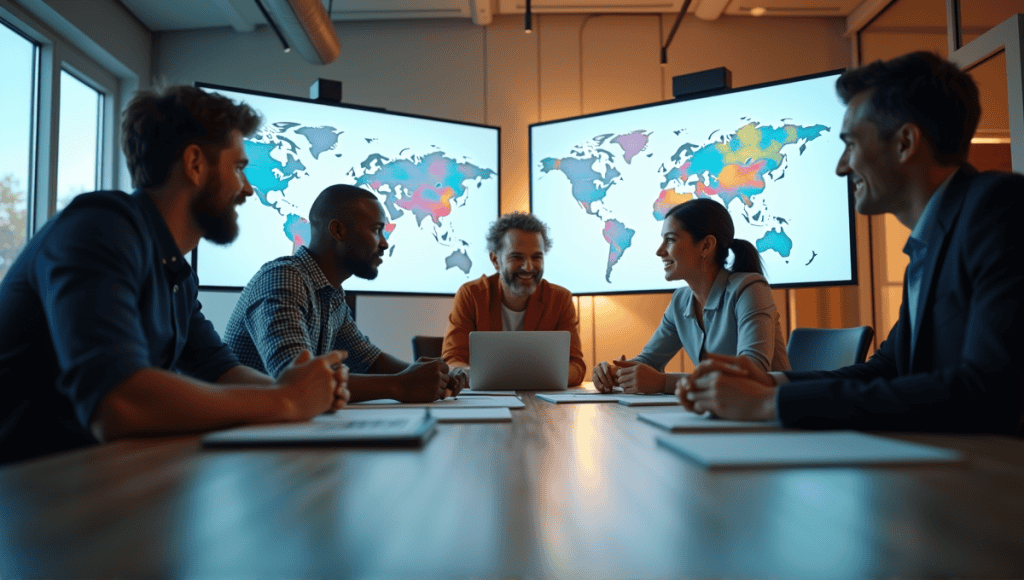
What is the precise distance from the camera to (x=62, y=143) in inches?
139

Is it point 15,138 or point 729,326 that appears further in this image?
point 15,138

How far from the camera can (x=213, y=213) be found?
1.43 metres

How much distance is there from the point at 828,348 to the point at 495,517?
2.10m

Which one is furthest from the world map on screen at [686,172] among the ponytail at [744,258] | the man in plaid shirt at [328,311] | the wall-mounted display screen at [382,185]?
the man in plaid shirt at [328,311]

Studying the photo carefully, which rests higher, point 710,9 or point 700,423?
point 710,9

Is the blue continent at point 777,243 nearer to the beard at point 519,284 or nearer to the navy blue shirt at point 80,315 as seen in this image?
the beard at point 519,284

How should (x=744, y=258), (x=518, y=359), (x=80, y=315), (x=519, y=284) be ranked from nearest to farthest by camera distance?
(x=80, y=315), (x=518, y=359), (x=744, y=258), (x=519, y=284)

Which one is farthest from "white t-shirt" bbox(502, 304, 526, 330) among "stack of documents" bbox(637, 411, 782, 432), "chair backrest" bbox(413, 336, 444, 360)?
"stack of documents" bbox(637, 411, 782, 432)

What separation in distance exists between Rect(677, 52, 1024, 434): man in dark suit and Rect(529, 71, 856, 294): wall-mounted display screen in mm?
1740

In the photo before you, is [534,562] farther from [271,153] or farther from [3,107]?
[3,107]

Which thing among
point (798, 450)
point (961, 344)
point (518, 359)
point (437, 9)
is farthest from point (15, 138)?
point (961, 344)

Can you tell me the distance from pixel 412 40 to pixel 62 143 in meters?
2.22

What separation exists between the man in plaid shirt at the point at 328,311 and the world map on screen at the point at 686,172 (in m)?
1.75

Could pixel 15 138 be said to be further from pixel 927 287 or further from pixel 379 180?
pixel 927 287
